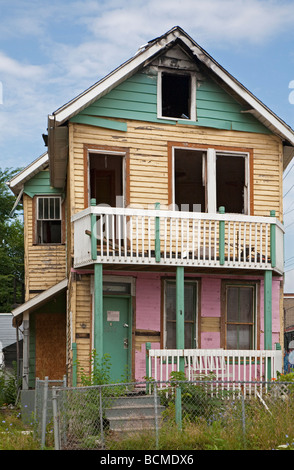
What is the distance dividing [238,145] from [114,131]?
3.13 metres

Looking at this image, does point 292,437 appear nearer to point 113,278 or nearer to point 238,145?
point 113,278

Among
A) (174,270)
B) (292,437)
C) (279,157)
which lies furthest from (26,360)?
(292,437)

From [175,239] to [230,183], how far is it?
3171 millimetres

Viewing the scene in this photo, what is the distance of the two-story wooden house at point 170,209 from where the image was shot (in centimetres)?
1436

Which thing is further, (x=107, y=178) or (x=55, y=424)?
(x=107, y=178)

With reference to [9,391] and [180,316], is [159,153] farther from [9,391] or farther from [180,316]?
[9,391]

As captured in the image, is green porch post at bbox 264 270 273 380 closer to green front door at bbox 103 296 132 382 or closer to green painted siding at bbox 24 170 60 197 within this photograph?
green front door at bbox 103 296 132 382

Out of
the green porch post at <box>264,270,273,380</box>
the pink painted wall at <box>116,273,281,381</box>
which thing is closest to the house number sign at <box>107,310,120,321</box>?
the pink painted wall at <box>116,273,281,381</box>

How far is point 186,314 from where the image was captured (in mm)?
15555

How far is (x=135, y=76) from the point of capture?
15.3 m

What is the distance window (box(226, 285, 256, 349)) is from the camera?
1573 cm

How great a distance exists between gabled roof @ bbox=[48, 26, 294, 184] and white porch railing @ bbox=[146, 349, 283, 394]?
5.42 metres

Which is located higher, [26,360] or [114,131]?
[114,131]

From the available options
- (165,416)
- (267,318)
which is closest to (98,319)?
(165,416)
